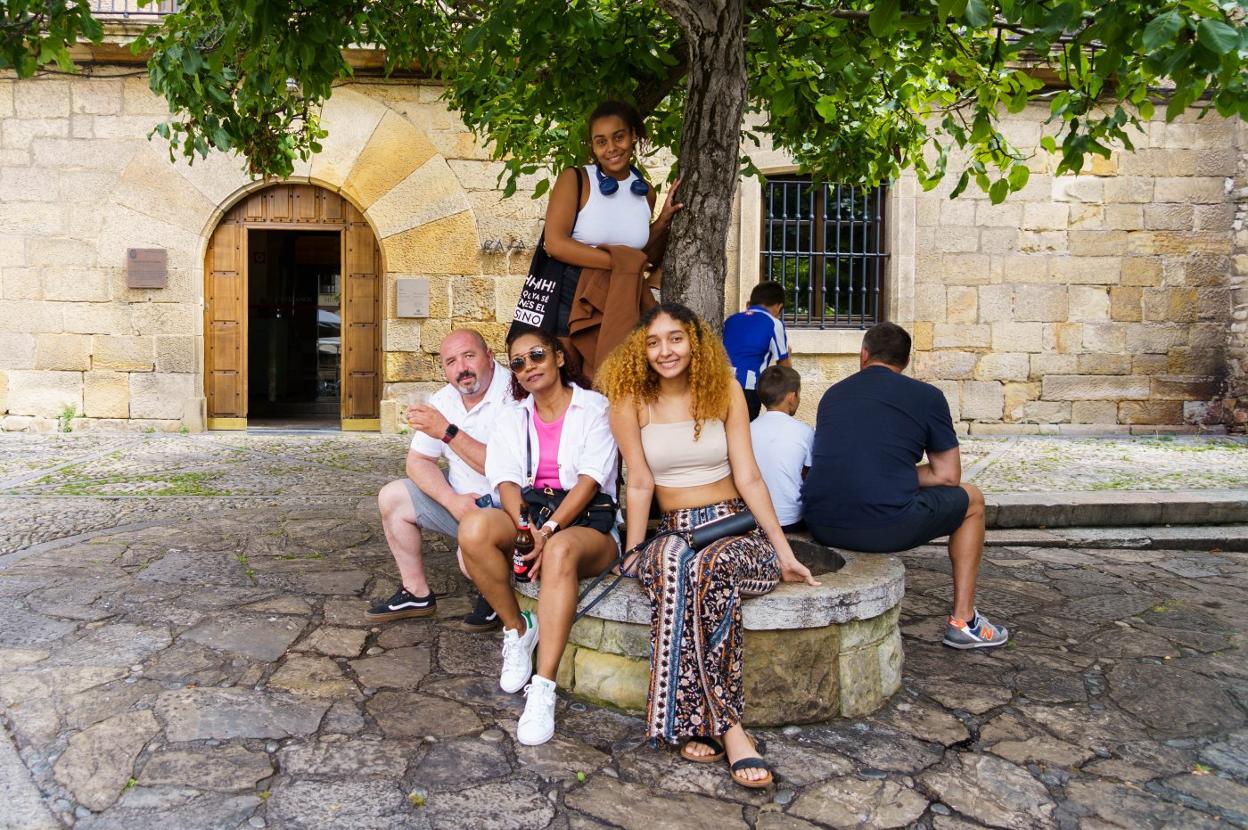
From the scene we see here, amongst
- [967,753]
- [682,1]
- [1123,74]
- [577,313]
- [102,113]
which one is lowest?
[967,753]

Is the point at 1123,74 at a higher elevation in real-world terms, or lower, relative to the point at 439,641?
higher

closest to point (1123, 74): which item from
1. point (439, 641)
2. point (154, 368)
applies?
point (439, 641)

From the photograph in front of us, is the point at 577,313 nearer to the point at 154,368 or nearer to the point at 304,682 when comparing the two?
the point at 304,682

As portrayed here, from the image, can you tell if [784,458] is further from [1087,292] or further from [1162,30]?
[1087,292]

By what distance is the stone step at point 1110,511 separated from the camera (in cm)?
643

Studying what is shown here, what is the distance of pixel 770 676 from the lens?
3.13 metres

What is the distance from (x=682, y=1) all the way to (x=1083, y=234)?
8537mm

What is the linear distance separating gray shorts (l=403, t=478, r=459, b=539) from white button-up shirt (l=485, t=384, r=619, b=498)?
0.51 meters

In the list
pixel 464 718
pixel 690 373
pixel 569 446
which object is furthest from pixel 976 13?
pixel 464 718

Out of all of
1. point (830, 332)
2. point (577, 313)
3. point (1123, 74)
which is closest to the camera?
point (1123, 74)

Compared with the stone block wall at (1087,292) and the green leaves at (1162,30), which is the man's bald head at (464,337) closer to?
the green leaves at (1162,30)

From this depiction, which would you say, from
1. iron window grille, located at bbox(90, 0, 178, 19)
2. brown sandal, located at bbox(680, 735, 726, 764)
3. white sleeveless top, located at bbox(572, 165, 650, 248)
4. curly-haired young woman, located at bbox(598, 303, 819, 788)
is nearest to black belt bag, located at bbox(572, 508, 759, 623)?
curly-haired young woman, located at bbox(598, 303, 819, 788)

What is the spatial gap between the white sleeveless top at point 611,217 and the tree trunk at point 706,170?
25 centimetres

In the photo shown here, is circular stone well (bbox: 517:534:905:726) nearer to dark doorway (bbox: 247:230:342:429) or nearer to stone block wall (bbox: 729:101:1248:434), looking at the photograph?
stone block wall (bbox: 729:101:1248:434)
